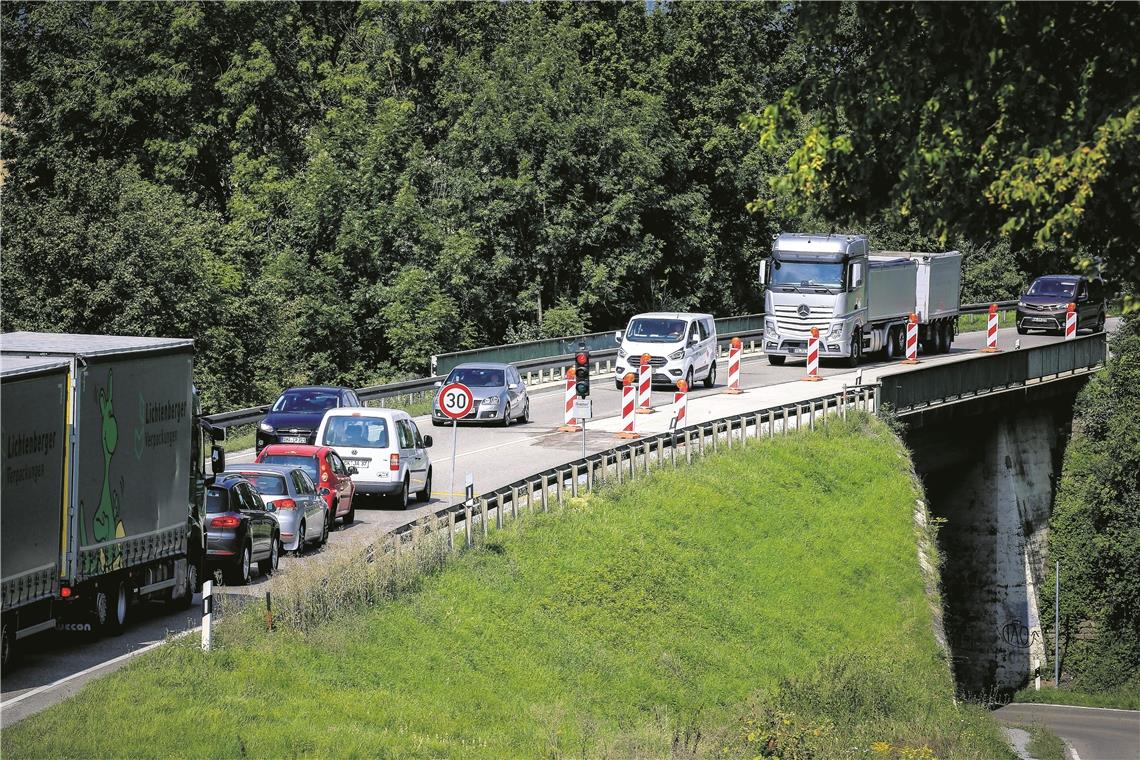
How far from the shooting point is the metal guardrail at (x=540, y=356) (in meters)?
39.4

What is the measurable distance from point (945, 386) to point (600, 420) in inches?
359

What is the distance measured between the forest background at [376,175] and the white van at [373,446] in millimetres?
18371

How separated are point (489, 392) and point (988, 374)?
14259mm

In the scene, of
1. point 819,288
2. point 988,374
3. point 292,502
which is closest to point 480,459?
point 292,502

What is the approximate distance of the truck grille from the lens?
45.7 m

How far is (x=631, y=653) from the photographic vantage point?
72.3 ft

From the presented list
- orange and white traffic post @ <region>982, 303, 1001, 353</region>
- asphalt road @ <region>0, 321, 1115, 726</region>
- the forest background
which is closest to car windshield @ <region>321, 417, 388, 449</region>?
asphalt road @ <region>0, 321, 1115, 726</region>

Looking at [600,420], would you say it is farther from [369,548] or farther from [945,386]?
[369,548]

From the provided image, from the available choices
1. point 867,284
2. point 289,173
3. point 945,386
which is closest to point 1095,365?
point 867,284

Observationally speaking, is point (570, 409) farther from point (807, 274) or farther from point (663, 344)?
point (807, 274)

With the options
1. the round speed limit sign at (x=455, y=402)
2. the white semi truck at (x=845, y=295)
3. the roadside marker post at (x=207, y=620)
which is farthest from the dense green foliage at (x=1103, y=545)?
the roadside marker post at (x=207, y=620)

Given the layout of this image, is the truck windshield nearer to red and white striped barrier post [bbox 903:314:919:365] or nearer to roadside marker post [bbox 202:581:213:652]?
red and white striped barrier post [bbox 903:314:919:365]

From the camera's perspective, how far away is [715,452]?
32438 millimetres

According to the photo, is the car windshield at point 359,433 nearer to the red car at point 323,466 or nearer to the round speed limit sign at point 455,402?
the round speed limit sign at point 455,402
